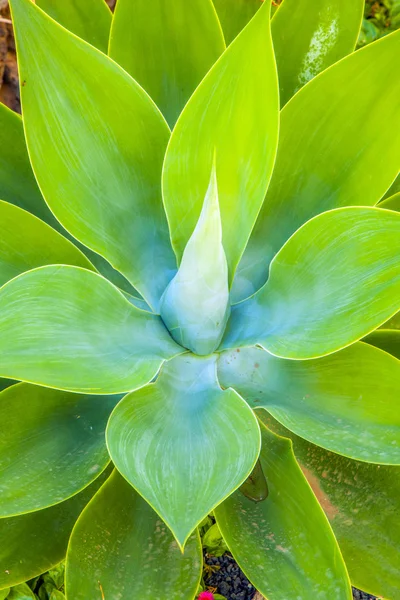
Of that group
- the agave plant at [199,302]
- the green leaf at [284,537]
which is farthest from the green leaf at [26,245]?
the green leaf at [284,537]

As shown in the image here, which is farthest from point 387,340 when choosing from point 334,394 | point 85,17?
point 85,17

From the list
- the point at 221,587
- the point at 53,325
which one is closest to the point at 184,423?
the point at 53,325

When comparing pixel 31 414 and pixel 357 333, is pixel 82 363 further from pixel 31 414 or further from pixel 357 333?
pixel 357 333

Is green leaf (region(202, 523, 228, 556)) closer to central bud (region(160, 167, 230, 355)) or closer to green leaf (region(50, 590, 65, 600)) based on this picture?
green leaf (region(50, 590, 65, 600))

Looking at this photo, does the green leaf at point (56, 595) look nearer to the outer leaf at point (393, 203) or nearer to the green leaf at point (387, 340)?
the green leaf at point (387, 340)

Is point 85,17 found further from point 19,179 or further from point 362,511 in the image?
point 362,511

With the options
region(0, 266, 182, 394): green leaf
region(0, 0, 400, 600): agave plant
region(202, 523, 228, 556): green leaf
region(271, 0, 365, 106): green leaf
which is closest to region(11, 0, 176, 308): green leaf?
region(0, 0, 400, 600): agave plant
